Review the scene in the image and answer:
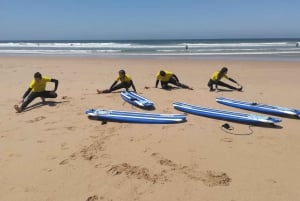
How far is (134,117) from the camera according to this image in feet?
23.4

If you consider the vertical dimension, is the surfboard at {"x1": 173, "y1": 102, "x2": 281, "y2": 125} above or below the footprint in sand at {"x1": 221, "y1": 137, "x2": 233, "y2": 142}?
above

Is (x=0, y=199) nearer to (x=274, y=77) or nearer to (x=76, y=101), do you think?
(x=76, y=101)

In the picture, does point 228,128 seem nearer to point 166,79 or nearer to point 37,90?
point 166,79

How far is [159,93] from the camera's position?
404 inches

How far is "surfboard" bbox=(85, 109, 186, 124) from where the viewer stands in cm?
689

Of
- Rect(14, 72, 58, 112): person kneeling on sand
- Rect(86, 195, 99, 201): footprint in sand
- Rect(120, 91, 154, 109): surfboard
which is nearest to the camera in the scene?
Rect(86, 195, 99, 201): footprint in sand

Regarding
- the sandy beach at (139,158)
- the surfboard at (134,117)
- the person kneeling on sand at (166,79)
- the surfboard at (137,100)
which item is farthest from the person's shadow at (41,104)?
the person kneeling on sand at (166,79)

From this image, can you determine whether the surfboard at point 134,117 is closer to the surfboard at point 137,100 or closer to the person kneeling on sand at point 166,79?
the surfboard at point 137,100

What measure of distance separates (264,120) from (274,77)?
727 cm

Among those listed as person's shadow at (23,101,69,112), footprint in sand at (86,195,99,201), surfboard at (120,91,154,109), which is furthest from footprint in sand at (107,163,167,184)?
person's shadow at (23,101,69,112)

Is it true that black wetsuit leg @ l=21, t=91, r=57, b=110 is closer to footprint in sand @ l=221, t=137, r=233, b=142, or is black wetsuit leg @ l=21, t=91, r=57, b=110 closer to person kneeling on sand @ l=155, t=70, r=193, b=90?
person kneeling on sand @ l=155, t=70, r=193, b=90

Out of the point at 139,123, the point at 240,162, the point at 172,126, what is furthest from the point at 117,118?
the point at 240,162

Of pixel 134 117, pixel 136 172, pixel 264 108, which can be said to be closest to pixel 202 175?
pixel 136 172

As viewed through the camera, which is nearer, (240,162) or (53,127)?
(240,162)
